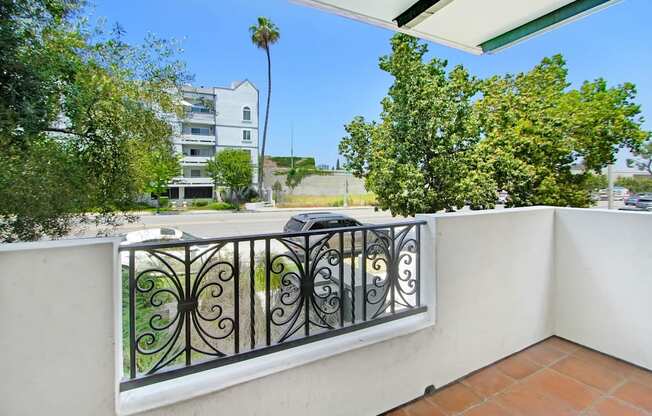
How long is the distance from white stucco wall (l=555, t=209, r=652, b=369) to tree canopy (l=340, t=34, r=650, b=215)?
2.30 m

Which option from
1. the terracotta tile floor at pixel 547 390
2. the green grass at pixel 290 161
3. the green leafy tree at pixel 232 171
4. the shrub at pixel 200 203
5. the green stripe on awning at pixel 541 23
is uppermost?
the green grass at pixel 290 161

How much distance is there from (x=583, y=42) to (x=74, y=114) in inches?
297

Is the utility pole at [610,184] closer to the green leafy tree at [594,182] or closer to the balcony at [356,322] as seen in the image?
the green leafy tree at [594,182]

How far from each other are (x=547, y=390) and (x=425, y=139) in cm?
394

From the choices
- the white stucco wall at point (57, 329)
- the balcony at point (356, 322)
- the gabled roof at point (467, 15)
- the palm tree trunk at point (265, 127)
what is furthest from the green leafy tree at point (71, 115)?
the palm tree trunk at point (265, 127)

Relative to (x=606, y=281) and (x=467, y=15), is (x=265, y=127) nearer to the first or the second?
(x=467, y=15)

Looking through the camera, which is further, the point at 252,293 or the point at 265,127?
the point at 265,127

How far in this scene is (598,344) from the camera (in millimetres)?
2566

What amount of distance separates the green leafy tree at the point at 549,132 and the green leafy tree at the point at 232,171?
16.0m

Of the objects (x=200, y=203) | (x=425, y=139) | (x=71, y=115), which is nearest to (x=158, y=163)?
(x=71, y=115)

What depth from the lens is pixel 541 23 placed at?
2092 mm

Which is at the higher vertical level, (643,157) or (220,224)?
(643,157)

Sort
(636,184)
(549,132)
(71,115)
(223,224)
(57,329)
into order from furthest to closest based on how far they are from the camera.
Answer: (223,224) < (636,184) < (549,132) < (71,115) < (57,329)

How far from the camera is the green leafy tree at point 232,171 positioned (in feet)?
63.5
